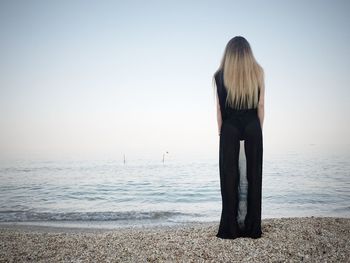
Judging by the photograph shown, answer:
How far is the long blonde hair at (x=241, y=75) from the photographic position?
14.7ft

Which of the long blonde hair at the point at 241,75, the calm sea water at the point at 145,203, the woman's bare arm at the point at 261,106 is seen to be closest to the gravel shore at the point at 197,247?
the woman's bare arm at the point at 261,106

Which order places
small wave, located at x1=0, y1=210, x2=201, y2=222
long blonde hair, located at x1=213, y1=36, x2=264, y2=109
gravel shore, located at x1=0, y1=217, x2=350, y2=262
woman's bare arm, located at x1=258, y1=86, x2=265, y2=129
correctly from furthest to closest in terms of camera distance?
small wave, located at x1=0, y1=210, x2=201, y2=222 → woman's bare arm, located at x1=258, y1=86, x2=265, y2=129 → long blonde hair, located at x1=213, y1=36, x2=264, y2=109 → gravel shore, located at x1=0, y1=217, x2=350, y2=262

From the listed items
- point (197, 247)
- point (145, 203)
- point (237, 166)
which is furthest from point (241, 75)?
point (145, 203)

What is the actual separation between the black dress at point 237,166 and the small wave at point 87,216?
6.63 metres

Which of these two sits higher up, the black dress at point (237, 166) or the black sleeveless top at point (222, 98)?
the black sleeveless top at point (222, 98)

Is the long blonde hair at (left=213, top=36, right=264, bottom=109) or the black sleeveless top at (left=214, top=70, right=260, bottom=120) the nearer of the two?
the long blonde hair at (left=213, top=36, right=264, bottom=109)

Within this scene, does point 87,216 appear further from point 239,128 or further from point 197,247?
point 239,128

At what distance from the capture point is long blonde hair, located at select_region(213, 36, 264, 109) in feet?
14.7

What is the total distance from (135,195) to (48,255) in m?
12.9

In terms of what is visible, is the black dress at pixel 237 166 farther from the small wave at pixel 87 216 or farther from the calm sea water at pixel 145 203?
the small wave at pixel 87 216

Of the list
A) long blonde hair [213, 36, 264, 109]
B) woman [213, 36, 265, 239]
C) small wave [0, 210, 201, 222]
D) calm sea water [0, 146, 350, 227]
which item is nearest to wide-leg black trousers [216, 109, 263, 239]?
woman [213, 36, 265, 239]

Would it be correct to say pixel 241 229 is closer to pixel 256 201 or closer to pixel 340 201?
pixel 256 201

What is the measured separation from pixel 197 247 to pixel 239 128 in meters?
1.89

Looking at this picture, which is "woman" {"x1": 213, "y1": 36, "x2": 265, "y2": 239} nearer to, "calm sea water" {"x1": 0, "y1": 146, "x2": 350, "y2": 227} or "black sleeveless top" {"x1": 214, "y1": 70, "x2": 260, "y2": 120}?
"black sleeveless top" {"x1": 214, "y1": 70, "x2": 260, "y2": 120}
